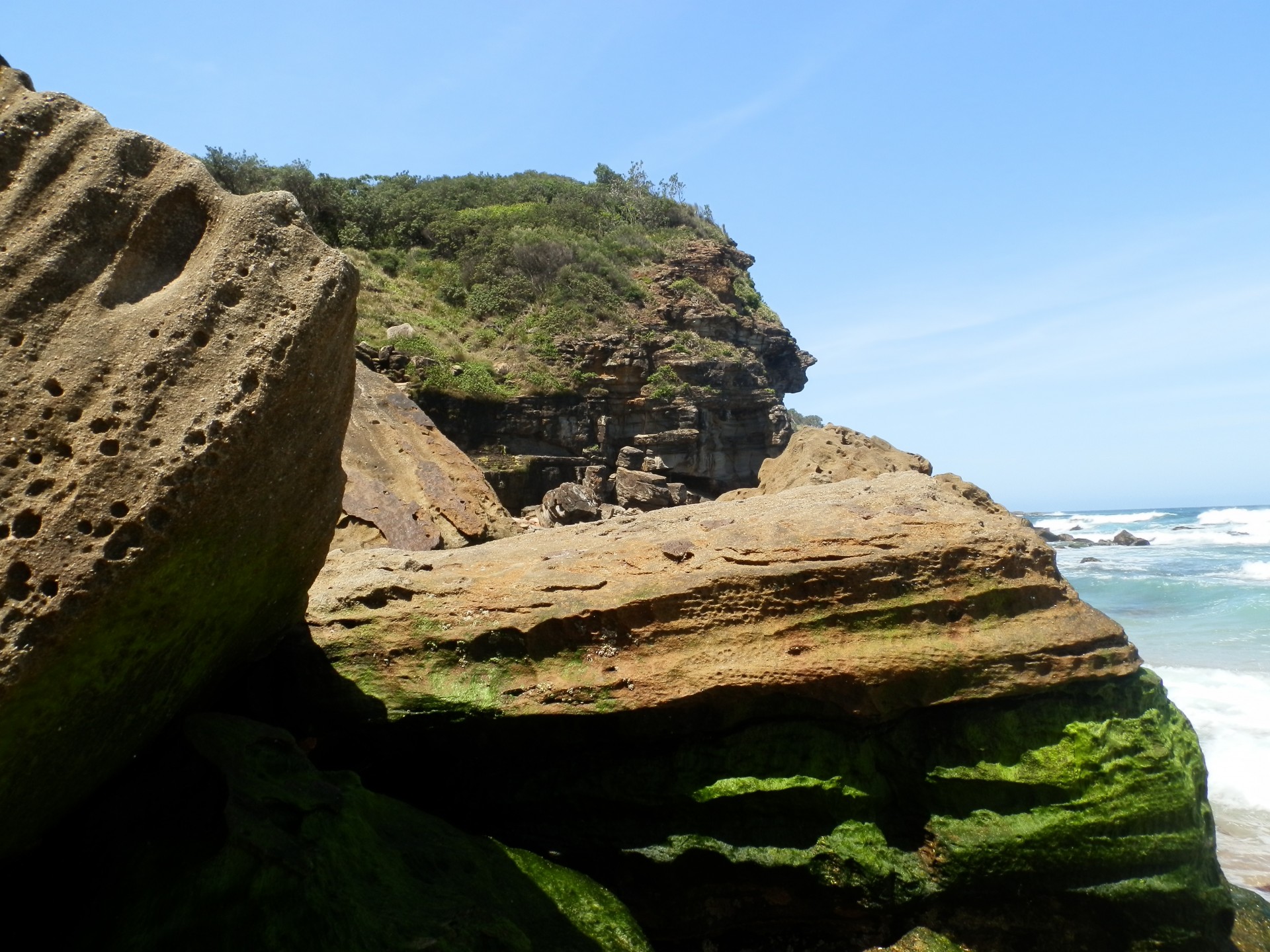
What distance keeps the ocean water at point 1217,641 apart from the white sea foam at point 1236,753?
1cm

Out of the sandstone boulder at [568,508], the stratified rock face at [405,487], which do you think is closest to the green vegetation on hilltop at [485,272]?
the sandstone boulder at [568,508]

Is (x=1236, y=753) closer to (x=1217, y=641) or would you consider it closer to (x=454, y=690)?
(x=1217, y=641)

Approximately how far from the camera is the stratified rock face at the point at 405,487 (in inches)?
296

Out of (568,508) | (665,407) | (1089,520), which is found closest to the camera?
(568,508)

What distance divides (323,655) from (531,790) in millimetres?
1226

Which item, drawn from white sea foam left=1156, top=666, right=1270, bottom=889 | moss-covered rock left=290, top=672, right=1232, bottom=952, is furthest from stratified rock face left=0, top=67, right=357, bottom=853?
white sea foam left=1156, top=666, right=1270, bottom=889

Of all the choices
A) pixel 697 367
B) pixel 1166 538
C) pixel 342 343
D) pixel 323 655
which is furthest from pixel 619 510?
pixel 1166 538

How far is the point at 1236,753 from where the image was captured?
10.1 meters

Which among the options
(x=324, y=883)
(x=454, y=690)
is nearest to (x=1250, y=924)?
(x=454, y=690)

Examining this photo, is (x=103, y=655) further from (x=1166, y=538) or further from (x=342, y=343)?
(x=1166, y=538)

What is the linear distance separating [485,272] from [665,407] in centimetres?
709

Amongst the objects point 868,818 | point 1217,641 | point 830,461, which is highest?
point 830,461

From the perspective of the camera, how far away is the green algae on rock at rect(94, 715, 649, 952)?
2668 millimetres

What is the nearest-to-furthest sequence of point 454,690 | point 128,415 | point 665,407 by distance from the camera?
point 128,415, point 454,690, point 665,407
